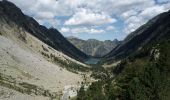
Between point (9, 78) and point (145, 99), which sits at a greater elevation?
point (9, 78)

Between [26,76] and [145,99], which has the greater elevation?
[26,76]

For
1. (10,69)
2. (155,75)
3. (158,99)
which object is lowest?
(158,99)

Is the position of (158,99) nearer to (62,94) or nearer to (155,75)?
(155,75)

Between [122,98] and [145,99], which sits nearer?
[145,99]

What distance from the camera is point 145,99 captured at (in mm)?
83000

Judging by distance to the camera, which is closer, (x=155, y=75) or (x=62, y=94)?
(x=155, y=75)

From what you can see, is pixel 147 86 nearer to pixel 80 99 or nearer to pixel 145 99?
pixel 145 99

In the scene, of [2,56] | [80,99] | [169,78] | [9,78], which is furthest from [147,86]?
[2,56]

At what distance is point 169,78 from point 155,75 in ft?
24.0

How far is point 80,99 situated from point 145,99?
4717cm

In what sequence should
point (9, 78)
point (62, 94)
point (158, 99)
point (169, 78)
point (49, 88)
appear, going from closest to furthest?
point (158, 99), point (169, 78), point (9, 78), point (62, 94), point (49, 88)

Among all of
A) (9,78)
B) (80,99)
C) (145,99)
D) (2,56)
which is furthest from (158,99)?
(2,56)

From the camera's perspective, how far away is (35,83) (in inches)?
7411

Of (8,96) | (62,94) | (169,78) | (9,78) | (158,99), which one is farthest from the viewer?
(62,94)
